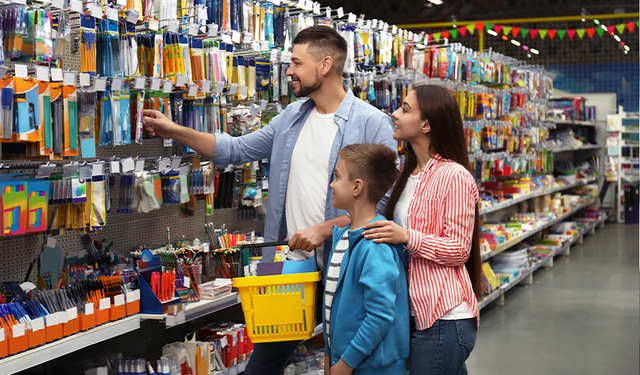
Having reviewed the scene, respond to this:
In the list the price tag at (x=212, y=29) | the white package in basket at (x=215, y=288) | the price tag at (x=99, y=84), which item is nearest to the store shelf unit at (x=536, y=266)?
the white package in basket at (x=215, y=288)

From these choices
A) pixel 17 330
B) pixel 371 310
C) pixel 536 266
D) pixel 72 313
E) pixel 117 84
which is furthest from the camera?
pixel 536 266

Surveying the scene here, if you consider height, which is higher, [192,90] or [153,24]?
[153,24]

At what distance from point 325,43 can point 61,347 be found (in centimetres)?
153

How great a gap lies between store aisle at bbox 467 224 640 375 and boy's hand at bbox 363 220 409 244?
3.42 meters

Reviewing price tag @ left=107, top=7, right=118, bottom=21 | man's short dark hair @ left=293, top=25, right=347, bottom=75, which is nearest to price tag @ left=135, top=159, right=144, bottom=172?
price tag @ left=107, top=7, right=118, bottom=21

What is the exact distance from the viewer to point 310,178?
292 centimetres

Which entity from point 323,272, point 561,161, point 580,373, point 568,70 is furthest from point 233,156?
point 568,70

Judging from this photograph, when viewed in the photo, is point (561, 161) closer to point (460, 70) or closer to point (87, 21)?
point (460, 70)

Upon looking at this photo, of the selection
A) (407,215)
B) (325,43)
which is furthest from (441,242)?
(325,43)

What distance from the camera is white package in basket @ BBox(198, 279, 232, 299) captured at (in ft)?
11.8

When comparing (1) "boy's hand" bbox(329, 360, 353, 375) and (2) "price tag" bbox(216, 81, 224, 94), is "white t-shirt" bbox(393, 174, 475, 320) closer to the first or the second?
(1) "boy's hand" bbox(329, 360, 353, 375)

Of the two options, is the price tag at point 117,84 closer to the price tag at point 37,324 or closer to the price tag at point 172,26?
the price tag at point 172,26

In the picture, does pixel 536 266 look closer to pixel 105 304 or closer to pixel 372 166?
pixel 105 304

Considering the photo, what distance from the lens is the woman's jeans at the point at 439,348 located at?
2373 millimetres
